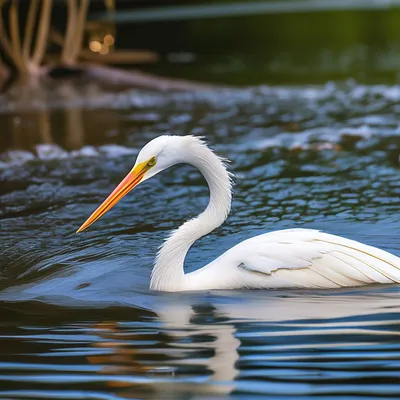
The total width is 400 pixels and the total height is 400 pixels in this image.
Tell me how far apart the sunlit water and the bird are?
0.28ft

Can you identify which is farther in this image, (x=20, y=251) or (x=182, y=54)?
(x=182, y=54)

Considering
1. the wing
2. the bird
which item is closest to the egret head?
the bird

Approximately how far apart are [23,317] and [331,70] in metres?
13.3

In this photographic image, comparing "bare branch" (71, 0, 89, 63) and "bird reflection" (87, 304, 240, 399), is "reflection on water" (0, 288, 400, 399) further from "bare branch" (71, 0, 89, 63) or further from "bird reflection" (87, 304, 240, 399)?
"bare branch" (71, 0, 89, 63)

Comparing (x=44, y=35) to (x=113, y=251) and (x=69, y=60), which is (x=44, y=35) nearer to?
(x=69, y=60)

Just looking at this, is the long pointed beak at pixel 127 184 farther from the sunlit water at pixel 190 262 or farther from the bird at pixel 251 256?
the sunlit water at pixel 190 262

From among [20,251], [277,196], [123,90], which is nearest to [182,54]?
[123,90]

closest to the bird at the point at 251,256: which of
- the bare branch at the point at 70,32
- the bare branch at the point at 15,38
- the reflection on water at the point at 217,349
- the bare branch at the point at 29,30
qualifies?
the reflection on water at the point at 217,349

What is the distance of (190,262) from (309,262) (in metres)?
1.24

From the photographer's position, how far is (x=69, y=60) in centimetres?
1702

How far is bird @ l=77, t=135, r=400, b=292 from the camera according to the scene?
5.91m

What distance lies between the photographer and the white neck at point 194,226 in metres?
6.07

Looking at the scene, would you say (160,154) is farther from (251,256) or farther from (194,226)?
(251,256)

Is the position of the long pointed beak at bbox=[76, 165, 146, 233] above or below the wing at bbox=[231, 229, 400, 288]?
above
